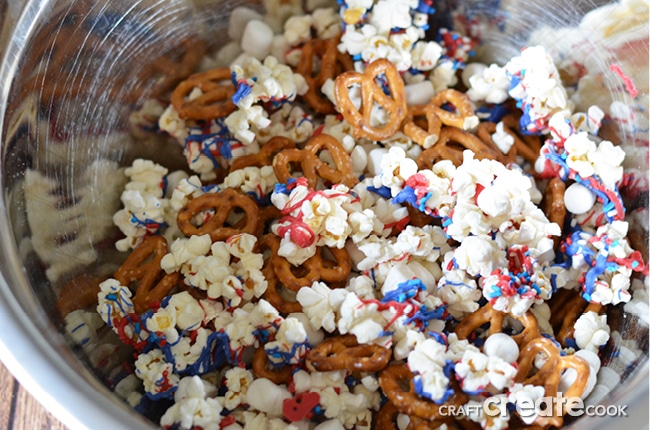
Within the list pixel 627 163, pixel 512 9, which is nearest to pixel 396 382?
pixel 627 163

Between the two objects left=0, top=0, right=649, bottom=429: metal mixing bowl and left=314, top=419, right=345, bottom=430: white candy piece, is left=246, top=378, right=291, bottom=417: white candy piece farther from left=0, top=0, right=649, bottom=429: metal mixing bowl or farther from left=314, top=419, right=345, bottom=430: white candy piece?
left=0, top=0, right=649, bottom=429: metal mixing bowl

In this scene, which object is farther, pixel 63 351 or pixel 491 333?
pixel 491 333

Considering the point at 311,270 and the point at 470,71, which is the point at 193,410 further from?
the point at 470,71

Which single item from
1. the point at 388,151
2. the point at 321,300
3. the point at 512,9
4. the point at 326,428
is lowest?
the point at 326,428

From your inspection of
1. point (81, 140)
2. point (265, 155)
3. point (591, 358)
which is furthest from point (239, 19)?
A: point (591, 358)

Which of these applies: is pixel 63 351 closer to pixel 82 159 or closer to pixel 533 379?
pixel 82 159

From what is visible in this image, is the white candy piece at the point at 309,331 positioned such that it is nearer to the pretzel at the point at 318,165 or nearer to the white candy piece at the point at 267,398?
the white candy piece at the point at 267,398
